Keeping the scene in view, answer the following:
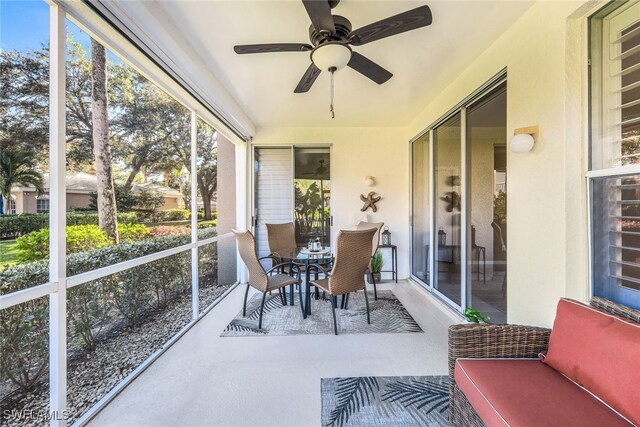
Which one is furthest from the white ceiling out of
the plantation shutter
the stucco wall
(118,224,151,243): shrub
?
(118,224,151,243): shrub

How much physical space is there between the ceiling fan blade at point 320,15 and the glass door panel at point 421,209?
2870 mm

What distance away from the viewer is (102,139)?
1.94 m

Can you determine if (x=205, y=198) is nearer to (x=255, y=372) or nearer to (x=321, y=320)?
(x=321, y=320)

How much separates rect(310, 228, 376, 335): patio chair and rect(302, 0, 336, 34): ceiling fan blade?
168 cm

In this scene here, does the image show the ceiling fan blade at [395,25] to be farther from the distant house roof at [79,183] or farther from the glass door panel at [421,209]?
the glass door panel at [421,209]

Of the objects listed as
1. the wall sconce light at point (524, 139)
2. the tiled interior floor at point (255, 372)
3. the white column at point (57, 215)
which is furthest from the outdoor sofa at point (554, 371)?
the white column at point (57, 215)

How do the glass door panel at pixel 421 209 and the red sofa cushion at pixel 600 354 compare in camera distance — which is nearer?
the red sofa cushion at pixel 600 354

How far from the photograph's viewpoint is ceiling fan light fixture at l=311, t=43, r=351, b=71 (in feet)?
5.64

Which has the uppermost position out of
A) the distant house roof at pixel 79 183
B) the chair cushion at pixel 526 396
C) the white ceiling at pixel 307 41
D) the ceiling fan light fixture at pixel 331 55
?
the white ceiling at pixel 307 41

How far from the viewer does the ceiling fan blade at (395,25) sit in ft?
5.05

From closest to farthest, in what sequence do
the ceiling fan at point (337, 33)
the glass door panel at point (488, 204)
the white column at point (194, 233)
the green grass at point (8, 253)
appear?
1. the green grass at point (8, 253)
2. the ceiling fan at point (337, 33)
3. the glass door panel at point (488, 204)
4. the white column at point (194, 233)

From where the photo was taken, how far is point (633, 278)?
4.53 feet

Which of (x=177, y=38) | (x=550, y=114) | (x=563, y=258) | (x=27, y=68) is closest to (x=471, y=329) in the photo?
(x=563, y=258)

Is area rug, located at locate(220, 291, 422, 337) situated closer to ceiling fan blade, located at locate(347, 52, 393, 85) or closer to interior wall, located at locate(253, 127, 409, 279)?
interior wall, located at locate(253, 127, 409, 279)
